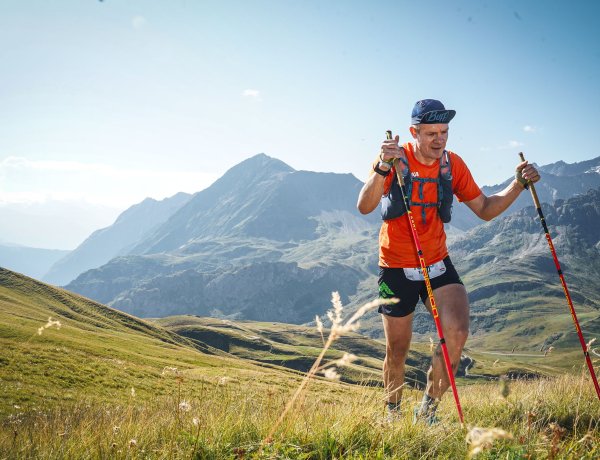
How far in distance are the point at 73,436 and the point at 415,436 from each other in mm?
3131

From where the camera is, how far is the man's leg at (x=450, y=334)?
565 centimetres

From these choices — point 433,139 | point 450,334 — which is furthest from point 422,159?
point 450,334

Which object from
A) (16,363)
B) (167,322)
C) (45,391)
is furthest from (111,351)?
(167,322)

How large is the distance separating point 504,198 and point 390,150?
2.49 meters

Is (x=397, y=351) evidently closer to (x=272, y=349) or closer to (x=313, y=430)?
(x=313, y=430)

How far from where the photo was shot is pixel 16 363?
109 feet

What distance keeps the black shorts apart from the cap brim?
210 cm

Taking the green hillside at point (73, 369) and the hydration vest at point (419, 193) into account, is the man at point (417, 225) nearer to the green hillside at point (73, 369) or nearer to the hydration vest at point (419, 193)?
the hydration vest at point (419, 193)

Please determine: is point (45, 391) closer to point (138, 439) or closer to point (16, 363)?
point (16, 363)

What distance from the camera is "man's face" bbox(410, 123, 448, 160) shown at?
6.30 m

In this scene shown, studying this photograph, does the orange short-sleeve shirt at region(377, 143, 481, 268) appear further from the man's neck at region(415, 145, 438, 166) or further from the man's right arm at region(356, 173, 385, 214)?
the man's right arm at region(356, 173, 385, 214)

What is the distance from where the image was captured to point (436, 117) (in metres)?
6.20

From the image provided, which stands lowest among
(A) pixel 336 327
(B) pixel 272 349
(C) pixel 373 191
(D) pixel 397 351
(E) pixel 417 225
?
(B) pixel 272 349

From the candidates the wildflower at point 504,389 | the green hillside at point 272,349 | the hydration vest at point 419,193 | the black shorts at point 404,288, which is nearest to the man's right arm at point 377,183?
the hydration vest at point 419,193
